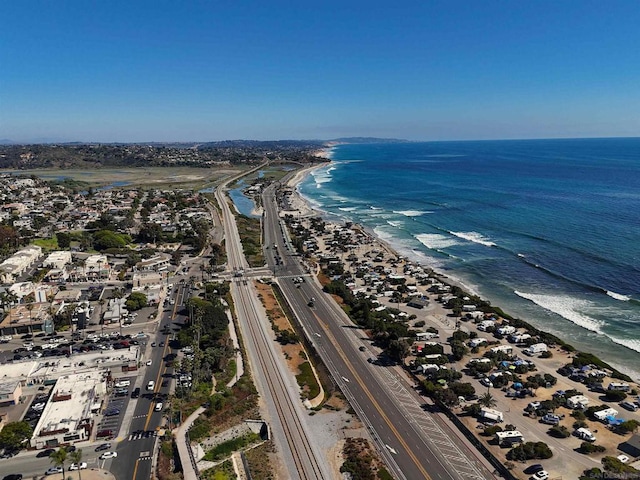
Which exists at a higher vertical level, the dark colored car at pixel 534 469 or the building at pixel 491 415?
the building at pixel 491 415

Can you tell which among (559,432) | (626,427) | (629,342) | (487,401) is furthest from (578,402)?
(629,342)

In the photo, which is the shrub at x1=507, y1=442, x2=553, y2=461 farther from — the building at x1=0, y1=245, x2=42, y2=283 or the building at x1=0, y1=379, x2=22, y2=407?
the building at x1=0, y1=245, x2=42, y2=283

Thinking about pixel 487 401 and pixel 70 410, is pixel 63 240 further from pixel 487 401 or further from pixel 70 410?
pixel 487 401

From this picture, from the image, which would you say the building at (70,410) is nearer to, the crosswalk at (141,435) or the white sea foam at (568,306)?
the crosswalk at (141,435)

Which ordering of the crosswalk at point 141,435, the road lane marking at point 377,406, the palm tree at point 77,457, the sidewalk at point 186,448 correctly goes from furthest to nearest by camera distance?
the crosswalk at point 141,435
the road lane marking at point 377,406
the sidewalk at point 186,448
the palm tree at point 77,457

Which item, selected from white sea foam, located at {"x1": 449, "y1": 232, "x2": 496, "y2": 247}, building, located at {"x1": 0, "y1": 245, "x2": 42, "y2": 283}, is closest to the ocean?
white sea foam, located at {"x1": 449, "y1": 232, "x2": 496, "y2": 247}

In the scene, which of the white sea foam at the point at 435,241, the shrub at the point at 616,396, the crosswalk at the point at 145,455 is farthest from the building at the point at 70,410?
the white sea foam at the point at 435,241

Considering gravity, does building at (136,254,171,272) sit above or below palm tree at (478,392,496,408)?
above
